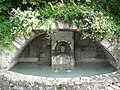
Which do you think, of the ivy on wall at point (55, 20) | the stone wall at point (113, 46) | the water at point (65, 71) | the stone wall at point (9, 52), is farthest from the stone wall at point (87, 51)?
the stone wall at point (9, 52)

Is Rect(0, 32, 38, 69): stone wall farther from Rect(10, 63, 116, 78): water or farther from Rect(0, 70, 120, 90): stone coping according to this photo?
Result: Rect(0, 70, 120, 90): stone coping

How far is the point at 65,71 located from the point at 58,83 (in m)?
1.52

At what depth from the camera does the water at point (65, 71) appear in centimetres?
604

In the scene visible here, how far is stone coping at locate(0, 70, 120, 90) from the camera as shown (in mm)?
4723

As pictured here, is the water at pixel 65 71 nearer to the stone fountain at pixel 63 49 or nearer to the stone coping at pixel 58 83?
the stone fountain at pixel 63 49

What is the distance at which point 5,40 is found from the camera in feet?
18.5

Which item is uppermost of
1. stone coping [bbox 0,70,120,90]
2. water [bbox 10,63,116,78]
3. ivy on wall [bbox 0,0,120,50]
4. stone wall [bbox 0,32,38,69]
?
ivy on wall [bbox 0,0,120,50]

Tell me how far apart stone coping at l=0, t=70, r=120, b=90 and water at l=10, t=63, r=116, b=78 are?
2.71 feet

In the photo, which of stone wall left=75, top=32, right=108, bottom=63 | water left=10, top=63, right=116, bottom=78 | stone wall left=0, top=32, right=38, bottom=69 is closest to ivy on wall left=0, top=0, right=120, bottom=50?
stone wall left=0, top=32, right=38, bottom=69

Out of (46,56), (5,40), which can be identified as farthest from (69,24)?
(46,56)

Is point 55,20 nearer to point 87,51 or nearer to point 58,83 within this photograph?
point 58,83

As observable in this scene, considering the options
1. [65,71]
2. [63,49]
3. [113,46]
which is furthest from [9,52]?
[113,46]

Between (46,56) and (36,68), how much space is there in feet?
3.40

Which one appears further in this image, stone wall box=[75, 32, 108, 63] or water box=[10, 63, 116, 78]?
stone wall box=[75, 32, 108, 63]
